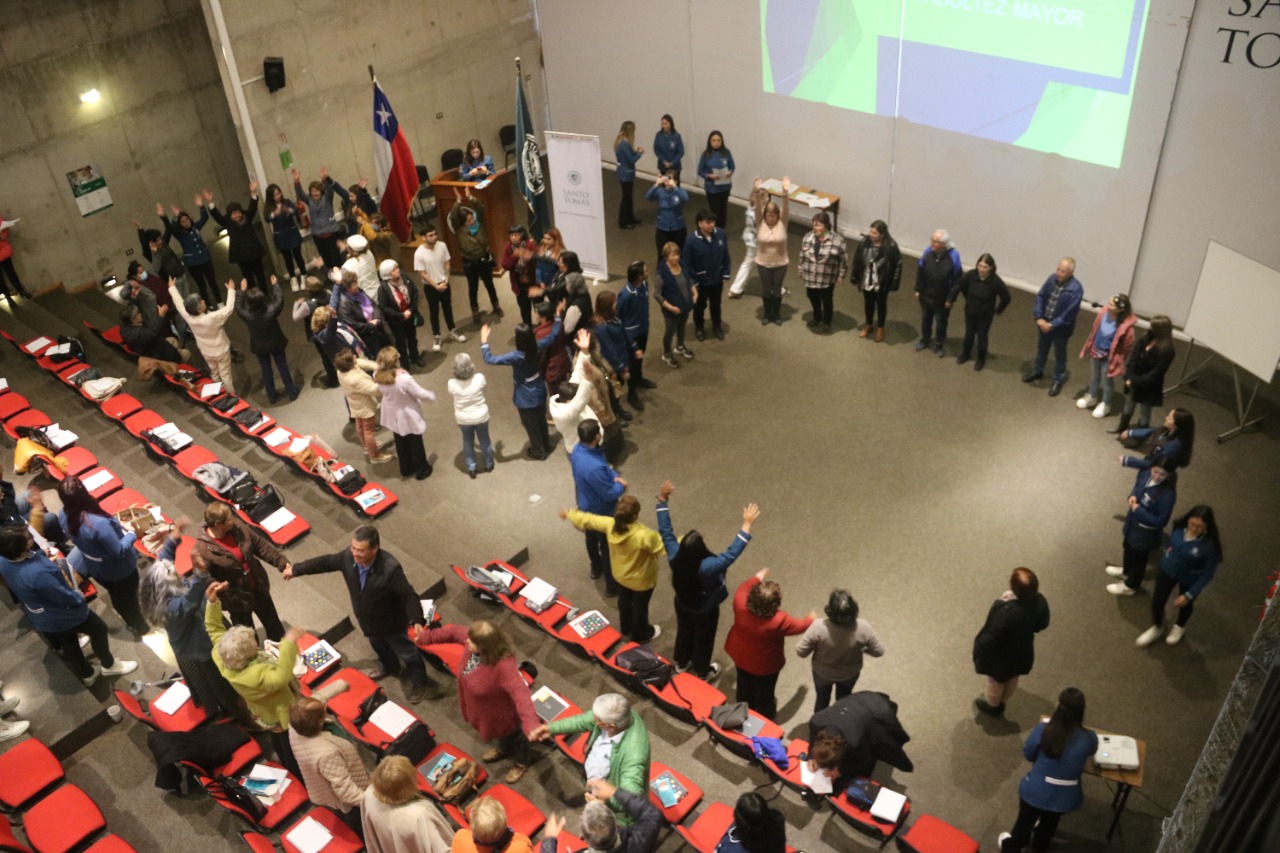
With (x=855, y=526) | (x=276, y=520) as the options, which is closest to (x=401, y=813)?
(x=276, y=520)

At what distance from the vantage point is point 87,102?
11.7 metres

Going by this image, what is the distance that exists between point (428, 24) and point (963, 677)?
10.6m

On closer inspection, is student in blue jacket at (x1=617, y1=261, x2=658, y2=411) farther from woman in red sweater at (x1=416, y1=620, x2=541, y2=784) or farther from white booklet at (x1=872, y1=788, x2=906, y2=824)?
white booklet at (x1=872, y1=788, x2=906, y2=824)

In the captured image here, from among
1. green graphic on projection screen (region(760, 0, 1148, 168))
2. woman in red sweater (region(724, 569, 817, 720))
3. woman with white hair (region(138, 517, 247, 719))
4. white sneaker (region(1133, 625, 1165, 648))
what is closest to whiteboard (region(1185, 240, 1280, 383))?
green graphic on projection screen (region(760, 0, 1148, 168))

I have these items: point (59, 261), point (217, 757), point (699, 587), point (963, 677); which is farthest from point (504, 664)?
point (59, 261)

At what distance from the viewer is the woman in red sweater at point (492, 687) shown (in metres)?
5.60

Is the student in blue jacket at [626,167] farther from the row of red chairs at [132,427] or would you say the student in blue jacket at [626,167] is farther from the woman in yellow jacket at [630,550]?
the woman in yellow jacket at [630,550]

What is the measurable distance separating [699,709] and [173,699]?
3.31m

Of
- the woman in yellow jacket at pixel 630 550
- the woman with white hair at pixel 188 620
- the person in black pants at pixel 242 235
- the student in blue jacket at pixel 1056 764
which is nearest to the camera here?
the student in blue jacket at pixel 1056 764

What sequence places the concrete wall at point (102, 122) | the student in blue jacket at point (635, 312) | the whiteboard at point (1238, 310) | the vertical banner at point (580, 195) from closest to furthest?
the whiteboard at point (1238, 310)
the student in blue jacket at point (635, 312)
the vertical banner at point (580, 195)
the concrete wall at point (102, 122)

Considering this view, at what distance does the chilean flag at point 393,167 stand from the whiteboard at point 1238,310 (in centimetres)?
834

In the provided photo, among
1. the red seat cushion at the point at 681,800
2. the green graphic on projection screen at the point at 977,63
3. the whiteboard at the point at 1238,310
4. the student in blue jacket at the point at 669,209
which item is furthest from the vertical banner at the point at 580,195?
the red seat cushion at the point at 681,800

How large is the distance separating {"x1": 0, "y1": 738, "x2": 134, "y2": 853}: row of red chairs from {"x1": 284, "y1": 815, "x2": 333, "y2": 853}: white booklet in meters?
0.88

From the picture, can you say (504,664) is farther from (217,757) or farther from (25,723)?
(25,723)
